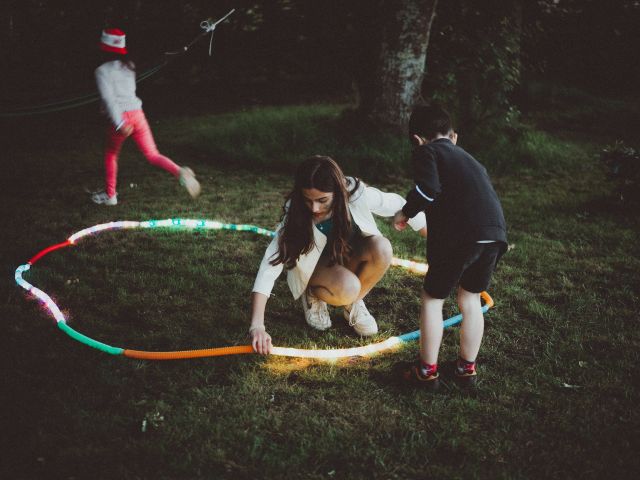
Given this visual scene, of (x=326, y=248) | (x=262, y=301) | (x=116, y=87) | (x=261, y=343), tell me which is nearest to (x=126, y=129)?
(x=116, y=87)

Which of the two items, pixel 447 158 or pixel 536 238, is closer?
pixel 447 158

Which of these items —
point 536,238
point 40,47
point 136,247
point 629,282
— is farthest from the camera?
point 40,47

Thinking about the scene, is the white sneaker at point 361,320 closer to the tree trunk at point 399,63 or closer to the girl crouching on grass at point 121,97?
the girl crouching on grass at point 121,97

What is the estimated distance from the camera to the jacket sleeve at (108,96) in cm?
579

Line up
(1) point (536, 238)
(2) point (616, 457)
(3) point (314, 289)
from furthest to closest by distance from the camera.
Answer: (1) point (536, 238) → (3) point (314, 289) → (2) point (616, 457)

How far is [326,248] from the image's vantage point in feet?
12.4

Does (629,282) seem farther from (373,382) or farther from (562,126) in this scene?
(562,126)

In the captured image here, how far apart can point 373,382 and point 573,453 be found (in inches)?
45.7

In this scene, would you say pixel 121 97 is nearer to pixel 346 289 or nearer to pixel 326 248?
pixel 326 248

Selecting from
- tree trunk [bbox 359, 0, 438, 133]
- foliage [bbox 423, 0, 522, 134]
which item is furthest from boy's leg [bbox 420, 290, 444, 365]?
foliage [bbox 423, 0, 522, 134]

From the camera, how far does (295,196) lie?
3.32m

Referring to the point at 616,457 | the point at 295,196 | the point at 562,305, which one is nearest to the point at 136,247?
the point at 295,196

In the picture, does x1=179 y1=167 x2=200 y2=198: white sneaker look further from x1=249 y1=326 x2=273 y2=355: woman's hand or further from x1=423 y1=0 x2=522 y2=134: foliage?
x1=423 y1=0 x2=522 y2=134: foliage

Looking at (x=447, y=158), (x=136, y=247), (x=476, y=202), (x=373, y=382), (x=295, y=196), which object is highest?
(x=447, y=158)
